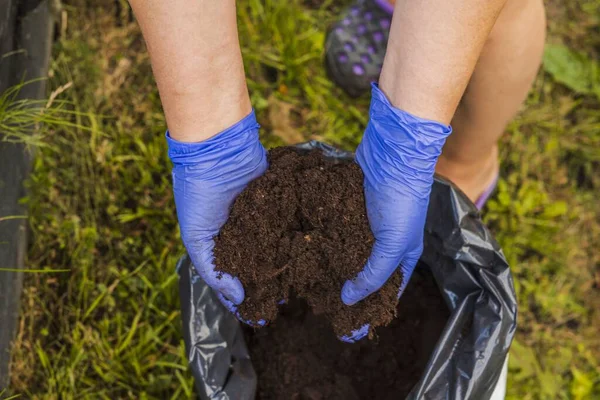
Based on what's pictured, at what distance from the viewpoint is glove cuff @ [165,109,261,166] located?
1.24 metres

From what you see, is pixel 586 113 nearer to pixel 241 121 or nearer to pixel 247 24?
pixel 247 24

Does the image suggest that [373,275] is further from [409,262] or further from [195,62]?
[195,62]

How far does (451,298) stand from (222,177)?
2.25 ft

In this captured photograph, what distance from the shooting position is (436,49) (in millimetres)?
1146

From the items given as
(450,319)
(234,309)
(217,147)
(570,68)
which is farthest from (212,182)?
(570,68)

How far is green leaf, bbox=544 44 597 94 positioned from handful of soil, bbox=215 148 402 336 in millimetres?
1377

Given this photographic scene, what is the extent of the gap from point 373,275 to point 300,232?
7.1 inches

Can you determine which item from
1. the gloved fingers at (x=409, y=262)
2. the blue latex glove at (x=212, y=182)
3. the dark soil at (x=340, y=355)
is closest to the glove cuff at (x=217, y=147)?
the blue latex glove at (x=212, y=182)

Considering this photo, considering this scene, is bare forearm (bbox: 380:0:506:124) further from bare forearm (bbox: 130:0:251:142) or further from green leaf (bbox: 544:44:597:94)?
green leaf (bbox: 544:44:597:94)

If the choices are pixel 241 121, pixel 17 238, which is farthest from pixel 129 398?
pixel 241 121

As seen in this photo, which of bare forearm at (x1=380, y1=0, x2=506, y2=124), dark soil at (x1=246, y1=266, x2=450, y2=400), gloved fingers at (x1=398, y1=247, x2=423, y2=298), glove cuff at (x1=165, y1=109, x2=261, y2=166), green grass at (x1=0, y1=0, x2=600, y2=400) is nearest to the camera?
bare forearm at (x1=380, y1=0, x2=506, y2=124)

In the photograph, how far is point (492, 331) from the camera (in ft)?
4.40

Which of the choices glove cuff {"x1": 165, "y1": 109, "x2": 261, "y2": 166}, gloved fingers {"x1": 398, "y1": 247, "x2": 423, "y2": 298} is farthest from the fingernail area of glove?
glove cuff {"x1": 165, "y1": 109, "x2": 261, "y2": 166}

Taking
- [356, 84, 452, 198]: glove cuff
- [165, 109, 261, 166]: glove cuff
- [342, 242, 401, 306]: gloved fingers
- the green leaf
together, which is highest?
[356, 84, 452, 198]: glove cuff
